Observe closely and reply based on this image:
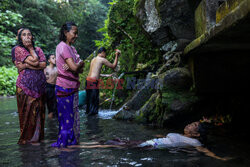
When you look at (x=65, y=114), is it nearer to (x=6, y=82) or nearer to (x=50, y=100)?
(x=50, y=100)

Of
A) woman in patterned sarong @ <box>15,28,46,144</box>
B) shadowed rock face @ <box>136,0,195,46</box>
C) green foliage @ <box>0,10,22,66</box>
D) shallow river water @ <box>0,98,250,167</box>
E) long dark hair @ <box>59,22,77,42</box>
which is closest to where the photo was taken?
shallow river water @ <box>0,98,250,167</box>

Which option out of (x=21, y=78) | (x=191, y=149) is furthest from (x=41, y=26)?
(x=191, y=149)

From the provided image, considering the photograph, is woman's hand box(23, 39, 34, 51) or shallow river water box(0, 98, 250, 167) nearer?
shallow river water box(0, 98, 250, 167)

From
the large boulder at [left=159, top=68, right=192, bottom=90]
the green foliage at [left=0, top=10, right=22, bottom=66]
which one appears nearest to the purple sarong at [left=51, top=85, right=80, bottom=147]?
the large boulder at [left=159, top=68, right=192, bottom=90]

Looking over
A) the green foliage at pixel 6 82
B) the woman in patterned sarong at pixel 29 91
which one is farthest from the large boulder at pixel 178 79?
the green foliage at pixel 6 82

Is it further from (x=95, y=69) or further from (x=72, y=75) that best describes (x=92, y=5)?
(x=72, y=75)

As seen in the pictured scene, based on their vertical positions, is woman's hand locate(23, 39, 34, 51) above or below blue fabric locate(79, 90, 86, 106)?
above

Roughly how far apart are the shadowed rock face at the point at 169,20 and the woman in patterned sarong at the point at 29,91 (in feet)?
10.9

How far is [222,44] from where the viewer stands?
3066 mm

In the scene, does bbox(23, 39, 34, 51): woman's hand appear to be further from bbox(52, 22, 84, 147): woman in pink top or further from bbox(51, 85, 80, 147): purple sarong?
bbox(51, 85, 80, 147): purple sarong

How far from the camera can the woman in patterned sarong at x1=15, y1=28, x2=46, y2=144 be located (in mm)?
3762

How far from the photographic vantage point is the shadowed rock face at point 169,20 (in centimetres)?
562

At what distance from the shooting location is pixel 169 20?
5.83m

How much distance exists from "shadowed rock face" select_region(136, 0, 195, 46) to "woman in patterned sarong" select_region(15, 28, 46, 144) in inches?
131
